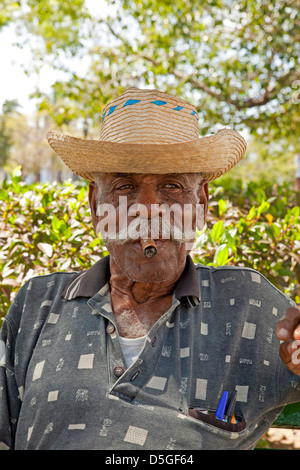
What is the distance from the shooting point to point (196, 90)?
27.0ft

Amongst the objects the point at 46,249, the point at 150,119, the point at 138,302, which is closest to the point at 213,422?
the point at 138,302

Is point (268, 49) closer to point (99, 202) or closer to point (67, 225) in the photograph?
point (67, 225)

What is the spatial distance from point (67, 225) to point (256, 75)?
512 cm

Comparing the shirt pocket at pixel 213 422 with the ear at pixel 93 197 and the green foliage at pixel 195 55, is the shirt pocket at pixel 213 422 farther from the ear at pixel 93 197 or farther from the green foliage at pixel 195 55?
the green foliage at pixel 195 55

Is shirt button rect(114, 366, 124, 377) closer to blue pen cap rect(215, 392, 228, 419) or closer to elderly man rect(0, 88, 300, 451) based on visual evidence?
elderly man rect(0, 88, 300, 451)

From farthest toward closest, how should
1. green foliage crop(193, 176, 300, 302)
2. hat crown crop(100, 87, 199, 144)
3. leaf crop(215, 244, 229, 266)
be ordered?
green foliage crop(193, 176, 300, 302) < leaf crop(215, 244, 229, 266) < hat crown crop(100, 87, 199, 144)

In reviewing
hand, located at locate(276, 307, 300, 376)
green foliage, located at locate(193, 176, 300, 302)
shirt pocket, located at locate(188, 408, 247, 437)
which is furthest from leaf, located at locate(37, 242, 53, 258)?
hand, located at locate(276, 307, 300, 376)

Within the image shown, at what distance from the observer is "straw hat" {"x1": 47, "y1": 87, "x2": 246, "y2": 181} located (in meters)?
1.99

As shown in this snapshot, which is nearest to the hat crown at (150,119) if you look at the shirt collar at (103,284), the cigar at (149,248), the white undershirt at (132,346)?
the cigar at (149,248)

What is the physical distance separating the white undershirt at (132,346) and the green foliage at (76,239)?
113 cm

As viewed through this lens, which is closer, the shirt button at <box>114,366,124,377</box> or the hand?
the hand

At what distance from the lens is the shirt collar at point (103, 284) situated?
202 cm

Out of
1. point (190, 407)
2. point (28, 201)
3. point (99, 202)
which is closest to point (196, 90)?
point (28, 201)

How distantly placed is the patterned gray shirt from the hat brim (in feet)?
1.48
